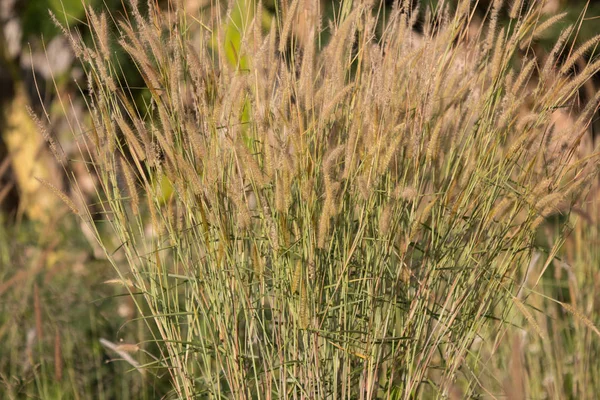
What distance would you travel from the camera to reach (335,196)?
1529mm

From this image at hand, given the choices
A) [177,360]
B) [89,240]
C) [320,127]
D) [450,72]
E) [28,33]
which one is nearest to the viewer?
[320,127]

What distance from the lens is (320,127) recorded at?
4.90 feet

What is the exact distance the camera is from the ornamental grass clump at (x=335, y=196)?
152 cm

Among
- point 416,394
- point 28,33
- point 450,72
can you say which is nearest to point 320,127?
point 450,72

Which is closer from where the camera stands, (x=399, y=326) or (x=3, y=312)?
(x=399, y=326)

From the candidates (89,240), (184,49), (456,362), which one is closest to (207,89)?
(184,49)

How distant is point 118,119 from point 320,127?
1.30 ft

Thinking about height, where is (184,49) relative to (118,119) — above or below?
above

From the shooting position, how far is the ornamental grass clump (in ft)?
4.98

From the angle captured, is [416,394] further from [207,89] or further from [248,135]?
[207,89]

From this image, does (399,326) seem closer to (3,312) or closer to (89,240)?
(3,312)

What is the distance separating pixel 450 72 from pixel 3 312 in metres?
2.48

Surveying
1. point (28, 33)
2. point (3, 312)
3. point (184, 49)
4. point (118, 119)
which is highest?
point (184, 49)

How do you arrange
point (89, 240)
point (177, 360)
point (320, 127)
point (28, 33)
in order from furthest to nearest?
1. point (28, 33)
2. point (89, 240)
3. point (177, 360)
4. point (320, 127)
